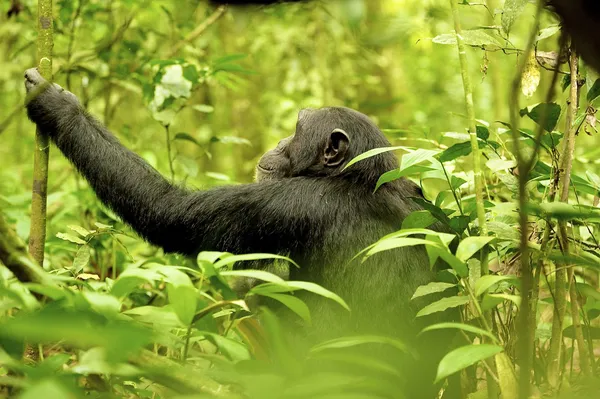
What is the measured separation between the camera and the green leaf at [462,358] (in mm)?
1549

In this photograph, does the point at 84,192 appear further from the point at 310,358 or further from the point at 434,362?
the point at 310,358

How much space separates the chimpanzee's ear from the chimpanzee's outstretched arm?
0.30 metres

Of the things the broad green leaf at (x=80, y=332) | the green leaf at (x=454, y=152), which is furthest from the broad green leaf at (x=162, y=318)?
the green leaf at (x=454, y=152)

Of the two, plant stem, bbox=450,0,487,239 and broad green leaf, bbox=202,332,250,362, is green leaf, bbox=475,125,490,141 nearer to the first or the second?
plant stem, bbox=450,0,487,239

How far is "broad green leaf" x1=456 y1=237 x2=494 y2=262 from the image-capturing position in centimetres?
186

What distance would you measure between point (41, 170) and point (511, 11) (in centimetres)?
180

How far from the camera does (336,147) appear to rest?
10.8ft

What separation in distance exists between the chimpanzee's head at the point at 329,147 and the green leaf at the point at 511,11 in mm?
919

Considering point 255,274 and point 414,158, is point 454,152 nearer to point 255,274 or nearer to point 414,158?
point 414,158

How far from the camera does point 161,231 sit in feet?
10.3

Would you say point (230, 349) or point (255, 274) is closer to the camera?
point (255, 274)

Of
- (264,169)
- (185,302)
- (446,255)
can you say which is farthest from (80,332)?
(264,169)

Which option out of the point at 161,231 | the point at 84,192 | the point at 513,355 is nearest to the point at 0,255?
the point at 161,231

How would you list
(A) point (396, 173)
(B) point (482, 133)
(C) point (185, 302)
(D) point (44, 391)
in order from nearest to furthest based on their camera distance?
(D) point (44, 391), (C) point (185, 302), (A) point (396, 173), (B) point (482, 133)
